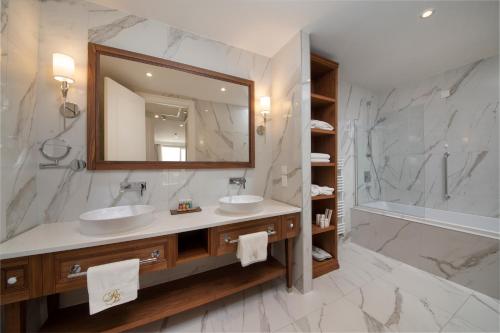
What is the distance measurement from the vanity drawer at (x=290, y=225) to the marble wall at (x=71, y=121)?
2.29 feet

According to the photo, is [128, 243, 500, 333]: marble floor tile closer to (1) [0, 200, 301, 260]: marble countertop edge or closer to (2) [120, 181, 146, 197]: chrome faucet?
(1) [0, 200, 301, 260]: marble countertop edge

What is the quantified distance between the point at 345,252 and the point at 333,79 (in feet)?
7.19

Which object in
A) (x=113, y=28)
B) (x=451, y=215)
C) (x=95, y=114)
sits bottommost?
(x=451, y=215)

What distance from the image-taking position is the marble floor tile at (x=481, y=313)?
1.24 metres

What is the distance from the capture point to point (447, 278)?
5.60ft

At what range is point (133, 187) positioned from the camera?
1378 millimetres

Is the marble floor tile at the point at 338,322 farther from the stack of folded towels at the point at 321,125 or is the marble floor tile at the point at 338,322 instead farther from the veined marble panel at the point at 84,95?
the stack of folded towels at the point at 321,125

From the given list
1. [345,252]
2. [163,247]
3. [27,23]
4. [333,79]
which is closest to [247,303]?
[163,247]

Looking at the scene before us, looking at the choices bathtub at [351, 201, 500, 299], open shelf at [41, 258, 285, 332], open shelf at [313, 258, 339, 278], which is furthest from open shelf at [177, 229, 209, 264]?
bathtub at [351, 201, 500, 299]

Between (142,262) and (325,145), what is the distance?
6.57 ft

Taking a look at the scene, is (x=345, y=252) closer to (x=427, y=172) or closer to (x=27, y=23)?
(x=427, y=172)

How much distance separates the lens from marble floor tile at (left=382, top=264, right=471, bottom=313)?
145 centimetres

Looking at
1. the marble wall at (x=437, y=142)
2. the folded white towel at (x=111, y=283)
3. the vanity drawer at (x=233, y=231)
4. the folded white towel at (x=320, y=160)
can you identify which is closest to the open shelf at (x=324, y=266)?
the vanity drawer at (x=233, y=231)

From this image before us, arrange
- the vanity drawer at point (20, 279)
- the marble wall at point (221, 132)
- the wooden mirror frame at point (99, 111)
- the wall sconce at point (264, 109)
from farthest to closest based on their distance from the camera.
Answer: the wall sconce at point (264, 109) < the marble wall at point (221, 132) < the wooden mirror frame at point (99, 111) < the vanity drawer at point (20, 279)
